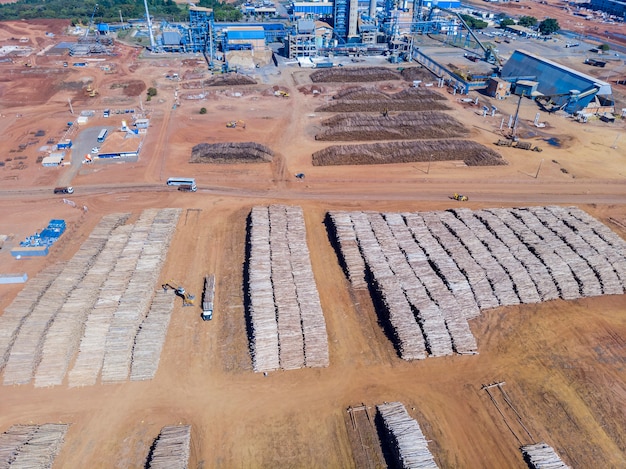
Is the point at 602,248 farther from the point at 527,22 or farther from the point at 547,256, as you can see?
the point at 527,22

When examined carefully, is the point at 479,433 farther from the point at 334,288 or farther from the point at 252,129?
the point at 252,129

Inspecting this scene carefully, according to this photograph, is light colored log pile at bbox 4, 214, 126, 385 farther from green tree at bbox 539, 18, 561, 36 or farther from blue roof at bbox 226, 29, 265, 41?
green tree at bbox 539, 18, 561, 36

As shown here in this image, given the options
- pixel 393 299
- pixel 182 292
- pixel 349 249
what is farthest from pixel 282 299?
pixel 349 249

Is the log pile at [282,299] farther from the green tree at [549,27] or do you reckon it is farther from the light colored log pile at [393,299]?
the green tree at [549,27]

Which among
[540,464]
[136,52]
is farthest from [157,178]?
[136,52]

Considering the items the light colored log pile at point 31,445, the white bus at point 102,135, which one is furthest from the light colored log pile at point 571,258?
the white bus at point 102,135
